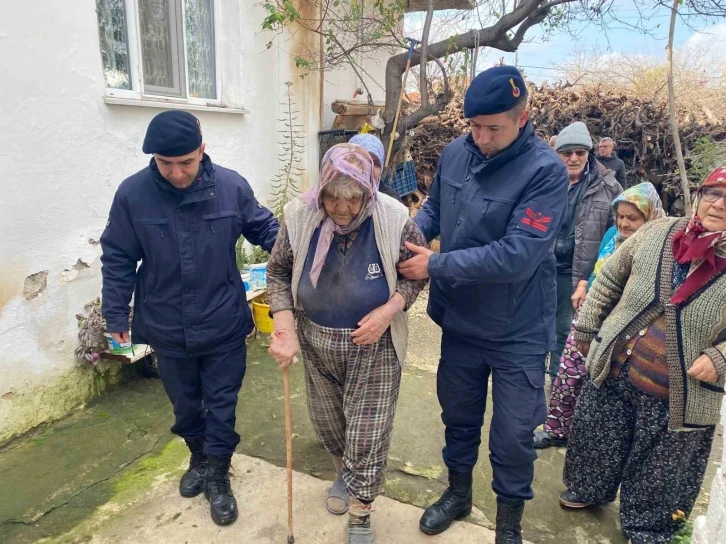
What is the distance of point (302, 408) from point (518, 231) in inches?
84.8

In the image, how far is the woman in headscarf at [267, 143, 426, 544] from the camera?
201 centimetres

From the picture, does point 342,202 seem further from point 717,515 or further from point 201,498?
point 201,498

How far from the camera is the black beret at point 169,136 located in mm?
2119

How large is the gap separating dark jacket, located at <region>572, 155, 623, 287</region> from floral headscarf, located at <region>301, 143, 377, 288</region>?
1.92 m

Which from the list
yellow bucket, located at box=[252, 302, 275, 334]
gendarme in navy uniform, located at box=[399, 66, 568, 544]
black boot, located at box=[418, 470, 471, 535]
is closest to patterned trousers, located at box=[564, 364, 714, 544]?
gendarme in navy uniform, located at box=[399, 66, 568, 544]

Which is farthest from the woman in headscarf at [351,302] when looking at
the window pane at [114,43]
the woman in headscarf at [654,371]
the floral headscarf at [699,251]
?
the window pane at [114,43]

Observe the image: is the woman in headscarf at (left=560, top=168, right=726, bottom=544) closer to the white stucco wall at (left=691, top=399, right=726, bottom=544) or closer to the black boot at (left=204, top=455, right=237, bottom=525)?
the white stucco wall at (left=691, top=399, right=726, bottom=544)

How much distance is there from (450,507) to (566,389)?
1075mm

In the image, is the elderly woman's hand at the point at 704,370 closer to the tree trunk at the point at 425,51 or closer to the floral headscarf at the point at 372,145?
the floral headscarf at the point at 372,145

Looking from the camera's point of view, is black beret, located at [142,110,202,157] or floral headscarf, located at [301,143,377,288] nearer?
floral headscarf, located at [301,143,377,288]

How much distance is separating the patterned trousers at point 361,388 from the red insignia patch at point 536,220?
28.4 inches

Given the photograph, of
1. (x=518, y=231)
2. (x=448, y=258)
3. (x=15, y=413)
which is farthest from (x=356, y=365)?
(x=15, y=413)

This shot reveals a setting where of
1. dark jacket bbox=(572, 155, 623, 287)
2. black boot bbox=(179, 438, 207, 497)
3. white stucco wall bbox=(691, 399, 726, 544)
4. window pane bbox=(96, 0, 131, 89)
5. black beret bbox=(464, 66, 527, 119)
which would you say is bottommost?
black boot bbox=(179, 438, 207, 497)

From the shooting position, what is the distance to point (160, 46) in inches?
159
